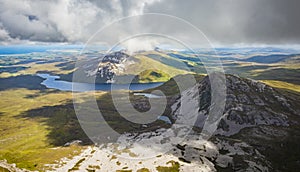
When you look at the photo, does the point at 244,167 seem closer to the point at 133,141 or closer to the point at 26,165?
the point at 133,141

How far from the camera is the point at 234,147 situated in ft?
429

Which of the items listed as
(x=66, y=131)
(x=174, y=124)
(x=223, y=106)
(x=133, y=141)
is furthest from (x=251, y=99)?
(x=66, y=131)

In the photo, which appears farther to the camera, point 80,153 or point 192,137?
point 192,137

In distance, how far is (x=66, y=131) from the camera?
634 ft

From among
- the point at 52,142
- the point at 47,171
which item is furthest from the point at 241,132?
the point at 52,142

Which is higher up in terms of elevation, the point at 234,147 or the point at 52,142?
the point at 234,147

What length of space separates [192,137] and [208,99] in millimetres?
54693

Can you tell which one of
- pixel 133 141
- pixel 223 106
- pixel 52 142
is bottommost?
pixel 52 142

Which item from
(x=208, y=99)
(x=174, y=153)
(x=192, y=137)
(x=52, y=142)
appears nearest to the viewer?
(x=174, y=153)

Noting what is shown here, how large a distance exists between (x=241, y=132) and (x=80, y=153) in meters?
92.2

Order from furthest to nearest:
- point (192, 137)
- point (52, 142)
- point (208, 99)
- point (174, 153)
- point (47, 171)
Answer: point (208, 99) < point (52, 142) < point (192, 137) < point (174, 153) < point (47, 171)

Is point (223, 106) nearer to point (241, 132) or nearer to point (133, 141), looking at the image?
point (241, 132)

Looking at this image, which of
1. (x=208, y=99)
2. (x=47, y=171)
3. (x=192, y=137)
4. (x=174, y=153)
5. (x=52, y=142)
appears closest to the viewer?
(x=47, y=171)

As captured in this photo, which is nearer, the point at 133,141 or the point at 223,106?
the point at 133,141
